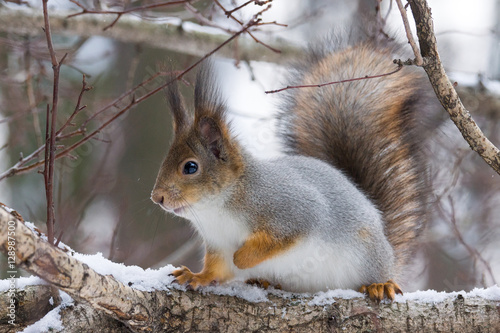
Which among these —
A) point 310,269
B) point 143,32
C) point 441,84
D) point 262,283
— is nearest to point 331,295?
point 310,269

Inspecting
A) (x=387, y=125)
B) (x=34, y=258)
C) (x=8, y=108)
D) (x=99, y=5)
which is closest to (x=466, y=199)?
(x=387, y=125)

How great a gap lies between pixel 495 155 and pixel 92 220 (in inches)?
98.1

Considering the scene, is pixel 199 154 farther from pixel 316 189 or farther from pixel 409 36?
pixel 409 36

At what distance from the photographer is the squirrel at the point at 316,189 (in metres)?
1.79

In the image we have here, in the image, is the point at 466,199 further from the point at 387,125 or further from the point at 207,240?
the point at 207,240

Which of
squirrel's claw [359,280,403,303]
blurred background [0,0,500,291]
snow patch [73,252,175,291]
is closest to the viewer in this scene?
snow patch [73,252,175,291]

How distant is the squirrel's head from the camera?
1.73m

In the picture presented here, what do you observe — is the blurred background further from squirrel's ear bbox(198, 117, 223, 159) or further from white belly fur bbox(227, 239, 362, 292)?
white belly fur bbox(227, 239, 362, 292)

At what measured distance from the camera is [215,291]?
178 cm

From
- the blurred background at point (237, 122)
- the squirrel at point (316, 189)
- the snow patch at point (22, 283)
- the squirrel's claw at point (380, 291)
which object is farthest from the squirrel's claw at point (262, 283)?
the snow patch at point (22, 283)

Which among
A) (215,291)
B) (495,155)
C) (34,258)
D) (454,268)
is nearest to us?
(34,258)

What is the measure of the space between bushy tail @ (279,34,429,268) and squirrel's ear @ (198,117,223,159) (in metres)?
0.63

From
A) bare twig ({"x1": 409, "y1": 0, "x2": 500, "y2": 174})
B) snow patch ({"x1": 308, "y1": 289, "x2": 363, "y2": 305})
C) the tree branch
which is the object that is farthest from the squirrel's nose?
the tree branch

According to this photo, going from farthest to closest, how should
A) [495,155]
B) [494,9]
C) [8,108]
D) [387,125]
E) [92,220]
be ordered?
[494,9] < [92,220] < [8,108] < [387,125] < [495,155]
